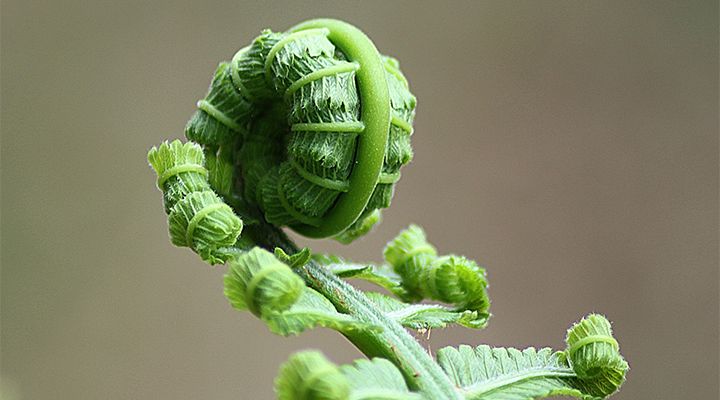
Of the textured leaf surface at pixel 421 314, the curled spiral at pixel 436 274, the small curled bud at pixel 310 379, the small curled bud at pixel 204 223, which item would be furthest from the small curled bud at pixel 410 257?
the small curled bud at pixel 310 379

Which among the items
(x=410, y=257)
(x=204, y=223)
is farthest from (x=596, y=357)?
(x=204, y=223)

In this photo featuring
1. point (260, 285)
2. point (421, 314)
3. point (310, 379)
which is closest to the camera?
point (310, 379)

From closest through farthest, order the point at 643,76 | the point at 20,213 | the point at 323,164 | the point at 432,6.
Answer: the point at 323,164 < the point at 20,213 < the point at 643,76 < the point at 432,6

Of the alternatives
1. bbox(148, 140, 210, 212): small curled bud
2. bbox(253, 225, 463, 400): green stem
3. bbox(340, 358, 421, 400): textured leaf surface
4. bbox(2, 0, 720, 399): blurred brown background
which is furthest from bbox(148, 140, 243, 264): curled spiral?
bbox(2, 0, 720, 399): blurred brown background

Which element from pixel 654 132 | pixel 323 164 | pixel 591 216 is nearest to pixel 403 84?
pixel 323 164

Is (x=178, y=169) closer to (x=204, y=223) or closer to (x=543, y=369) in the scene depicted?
(x=204, y=223)

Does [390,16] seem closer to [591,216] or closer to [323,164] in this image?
[591,216]
